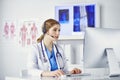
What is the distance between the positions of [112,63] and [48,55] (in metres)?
0.64

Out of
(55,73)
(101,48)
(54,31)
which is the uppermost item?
(54,31)

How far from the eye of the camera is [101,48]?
6.59ft

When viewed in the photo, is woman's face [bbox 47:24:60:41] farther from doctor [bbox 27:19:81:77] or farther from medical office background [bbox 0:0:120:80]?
medical office background [bbox 0:0:120:80]

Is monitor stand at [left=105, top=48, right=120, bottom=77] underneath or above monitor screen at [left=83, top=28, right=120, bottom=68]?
underneath

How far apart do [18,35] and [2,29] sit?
1.05 ft

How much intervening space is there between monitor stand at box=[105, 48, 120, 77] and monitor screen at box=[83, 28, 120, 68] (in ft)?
0.09

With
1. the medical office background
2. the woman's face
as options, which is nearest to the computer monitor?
the woman's face

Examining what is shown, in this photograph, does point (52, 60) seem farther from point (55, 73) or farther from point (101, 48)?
point (101, 48)

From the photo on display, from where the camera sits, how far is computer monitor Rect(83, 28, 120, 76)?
197cm

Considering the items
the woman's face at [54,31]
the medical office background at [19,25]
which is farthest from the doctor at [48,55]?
the medical office background at [19,25]

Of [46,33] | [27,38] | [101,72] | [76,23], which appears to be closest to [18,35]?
[27,38]

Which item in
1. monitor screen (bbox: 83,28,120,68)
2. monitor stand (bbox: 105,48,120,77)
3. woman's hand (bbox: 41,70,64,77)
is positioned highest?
monitor screen (bbox: 83,28,120,68)

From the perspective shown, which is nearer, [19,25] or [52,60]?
[52,60]

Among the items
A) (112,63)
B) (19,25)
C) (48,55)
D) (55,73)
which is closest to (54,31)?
(48,55)
